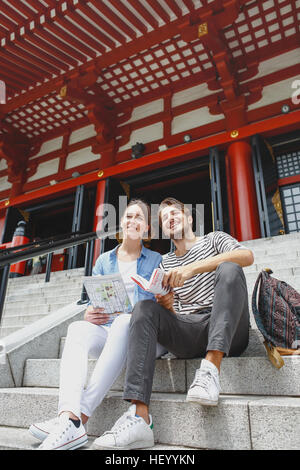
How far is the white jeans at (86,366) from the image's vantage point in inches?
50.8

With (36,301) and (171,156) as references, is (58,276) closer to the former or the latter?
(36,301)

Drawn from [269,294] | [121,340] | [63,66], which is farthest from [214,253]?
[63,66]

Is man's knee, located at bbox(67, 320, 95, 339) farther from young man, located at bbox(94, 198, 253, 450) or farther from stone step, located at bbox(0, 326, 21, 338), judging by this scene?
stone step, located at bbox(0, 326, 21, 338)

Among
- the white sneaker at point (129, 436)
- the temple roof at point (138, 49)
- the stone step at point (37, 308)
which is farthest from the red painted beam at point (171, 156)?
the white sneaker at point (129, 436)

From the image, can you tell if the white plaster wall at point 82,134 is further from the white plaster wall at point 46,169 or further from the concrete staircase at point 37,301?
the concrete staircase at point 37,301

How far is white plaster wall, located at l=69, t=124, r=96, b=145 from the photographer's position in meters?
7.50

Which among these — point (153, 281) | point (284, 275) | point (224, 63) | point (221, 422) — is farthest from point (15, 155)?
point (221, 422)

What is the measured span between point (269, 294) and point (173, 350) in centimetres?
53

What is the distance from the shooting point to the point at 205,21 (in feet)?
15.2

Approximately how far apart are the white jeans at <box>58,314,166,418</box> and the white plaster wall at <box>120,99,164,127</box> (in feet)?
19.9

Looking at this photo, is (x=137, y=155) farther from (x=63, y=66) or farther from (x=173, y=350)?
(x=173, y=350)

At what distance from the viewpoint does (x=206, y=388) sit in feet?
3.90

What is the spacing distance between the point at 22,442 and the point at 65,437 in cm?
29

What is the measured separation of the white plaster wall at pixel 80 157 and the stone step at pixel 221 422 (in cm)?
637
